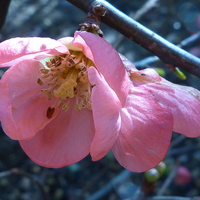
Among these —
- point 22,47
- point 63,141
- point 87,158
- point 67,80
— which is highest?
point 22,47

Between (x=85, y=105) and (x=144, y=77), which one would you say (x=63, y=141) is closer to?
(x=85, y=105)

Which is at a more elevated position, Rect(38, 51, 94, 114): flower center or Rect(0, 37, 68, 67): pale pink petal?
Rect(0, 37, 68, 67): pale pink petal

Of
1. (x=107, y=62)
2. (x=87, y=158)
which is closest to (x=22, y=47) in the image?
(x=107, y=62)

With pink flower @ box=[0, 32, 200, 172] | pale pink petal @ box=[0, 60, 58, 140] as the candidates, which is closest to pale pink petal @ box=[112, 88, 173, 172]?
pink flower @ box=[0, 32, 200, 172]

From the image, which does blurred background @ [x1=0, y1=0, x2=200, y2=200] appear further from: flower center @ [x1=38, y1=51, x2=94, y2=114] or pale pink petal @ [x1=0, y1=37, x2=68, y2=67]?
pale pink petal @ [x1=0, y1=37, x2=68, y2=67]

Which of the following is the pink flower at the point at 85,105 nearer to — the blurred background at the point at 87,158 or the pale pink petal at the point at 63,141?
the pale pink petal at the point at 63,141

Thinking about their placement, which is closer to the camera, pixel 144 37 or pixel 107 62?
pixel 107 62
